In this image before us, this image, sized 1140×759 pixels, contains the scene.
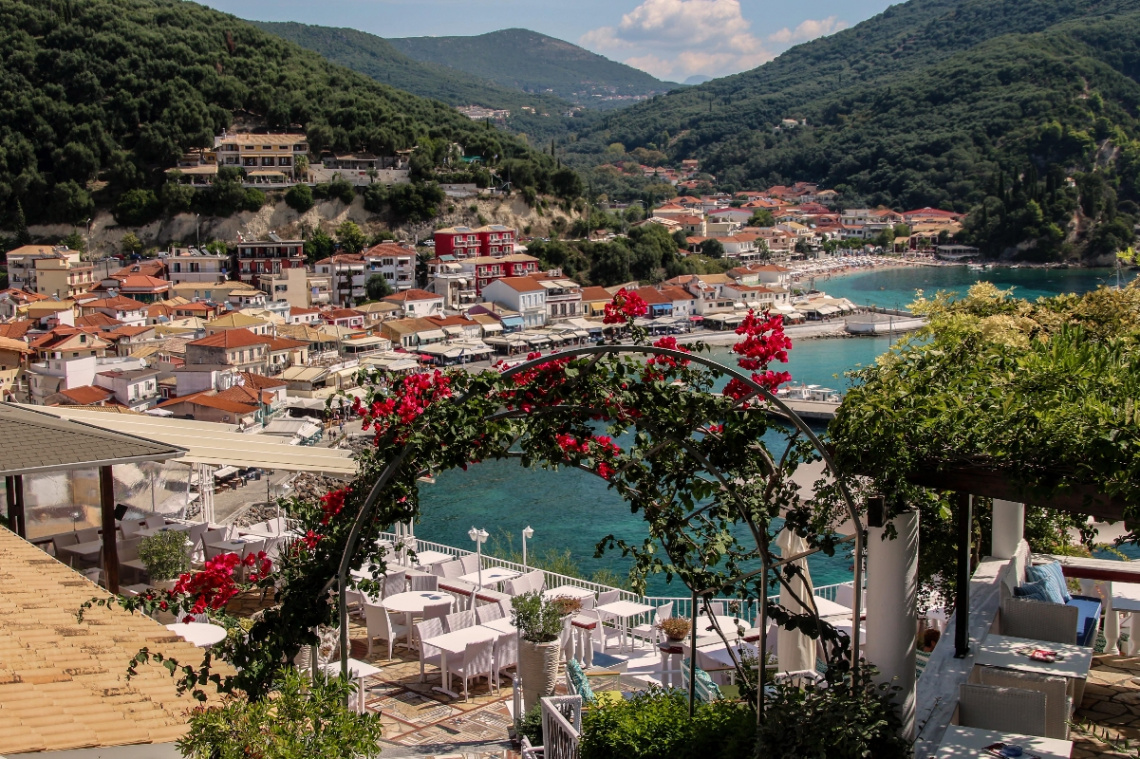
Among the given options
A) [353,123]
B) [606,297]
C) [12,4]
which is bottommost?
[606,297]

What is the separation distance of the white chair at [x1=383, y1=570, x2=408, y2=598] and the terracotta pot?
1.90 meters

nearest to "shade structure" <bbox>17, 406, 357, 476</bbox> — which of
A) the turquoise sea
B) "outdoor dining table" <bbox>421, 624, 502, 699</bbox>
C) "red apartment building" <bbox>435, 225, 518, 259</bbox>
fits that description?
"outdoor dining table" <bbox>421, 624, 502, 699</bbox>

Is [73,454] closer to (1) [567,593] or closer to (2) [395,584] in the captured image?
(2) [395,584]

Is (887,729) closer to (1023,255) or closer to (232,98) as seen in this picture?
(232,98)

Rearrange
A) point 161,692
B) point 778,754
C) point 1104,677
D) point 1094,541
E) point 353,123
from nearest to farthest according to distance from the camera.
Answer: point 778,754, point 161,692, point 1104,677, point 1094,541, point 353,123

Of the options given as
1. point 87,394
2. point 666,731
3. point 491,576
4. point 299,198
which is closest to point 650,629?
point 491,576

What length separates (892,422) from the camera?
2801 millimetres

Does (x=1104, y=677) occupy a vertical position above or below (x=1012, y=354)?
below

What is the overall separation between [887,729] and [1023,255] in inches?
2966

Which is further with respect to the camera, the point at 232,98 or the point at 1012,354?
the point at 232,98

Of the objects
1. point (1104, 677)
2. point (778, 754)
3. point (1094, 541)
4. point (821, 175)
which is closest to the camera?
point (778, 754)

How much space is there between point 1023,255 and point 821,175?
36.9 metres

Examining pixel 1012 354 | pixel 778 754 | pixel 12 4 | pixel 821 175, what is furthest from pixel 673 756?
pixel 821 175

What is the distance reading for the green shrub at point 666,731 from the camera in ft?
10.1
